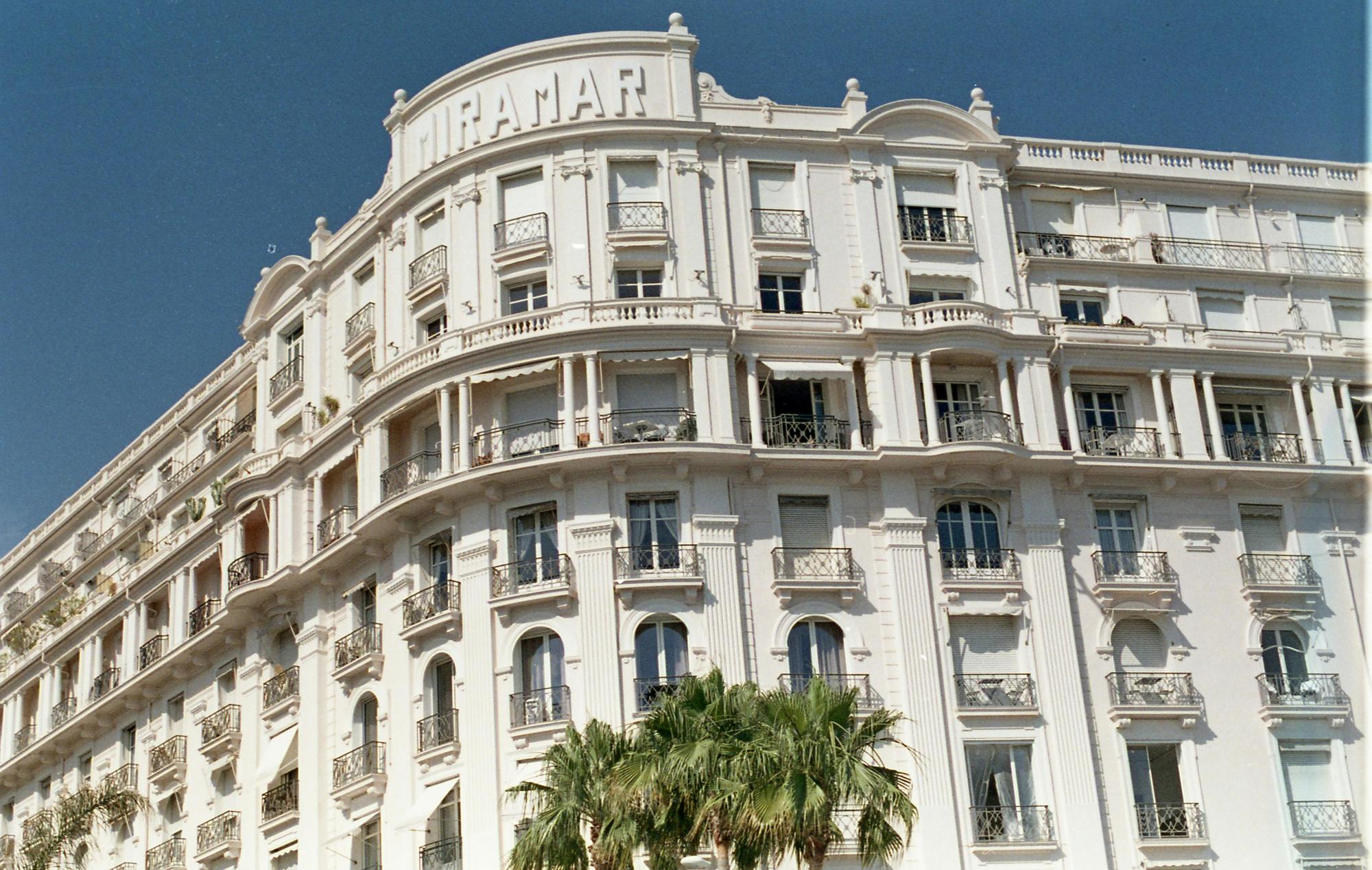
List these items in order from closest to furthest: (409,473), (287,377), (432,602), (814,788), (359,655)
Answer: (814,788) → (432,602) → (409,473) → (359,655) → (287,377)

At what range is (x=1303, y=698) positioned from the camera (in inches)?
1829

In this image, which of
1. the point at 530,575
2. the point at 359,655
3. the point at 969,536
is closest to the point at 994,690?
the point at 969,536

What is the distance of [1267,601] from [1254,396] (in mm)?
6239

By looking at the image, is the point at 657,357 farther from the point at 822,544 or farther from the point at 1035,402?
the point at 1035,402

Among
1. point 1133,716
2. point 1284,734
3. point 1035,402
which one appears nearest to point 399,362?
point 1035,402

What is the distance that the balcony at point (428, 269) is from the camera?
4928 cm

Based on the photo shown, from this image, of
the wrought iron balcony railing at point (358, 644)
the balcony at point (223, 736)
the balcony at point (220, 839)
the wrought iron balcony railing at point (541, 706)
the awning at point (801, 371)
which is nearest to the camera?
the wrought iron balcony railing at point (541, 706)

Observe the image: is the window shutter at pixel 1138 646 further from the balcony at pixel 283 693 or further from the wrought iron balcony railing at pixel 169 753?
the wrought iron balcony railing at pixel 169 753

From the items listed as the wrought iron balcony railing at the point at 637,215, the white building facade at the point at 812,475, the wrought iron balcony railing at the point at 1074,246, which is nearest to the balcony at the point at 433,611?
the white building facade at the point at 812,475

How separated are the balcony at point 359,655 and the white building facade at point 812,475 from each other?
147mm

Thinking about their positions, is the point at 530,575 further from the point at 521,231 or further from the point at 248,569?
the point at 248,569

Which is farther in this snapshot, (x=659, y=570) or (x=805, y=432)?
(x=805, y=432)

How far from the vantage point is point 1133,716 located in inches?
1766

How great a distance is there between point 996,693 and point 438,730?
13323mm
